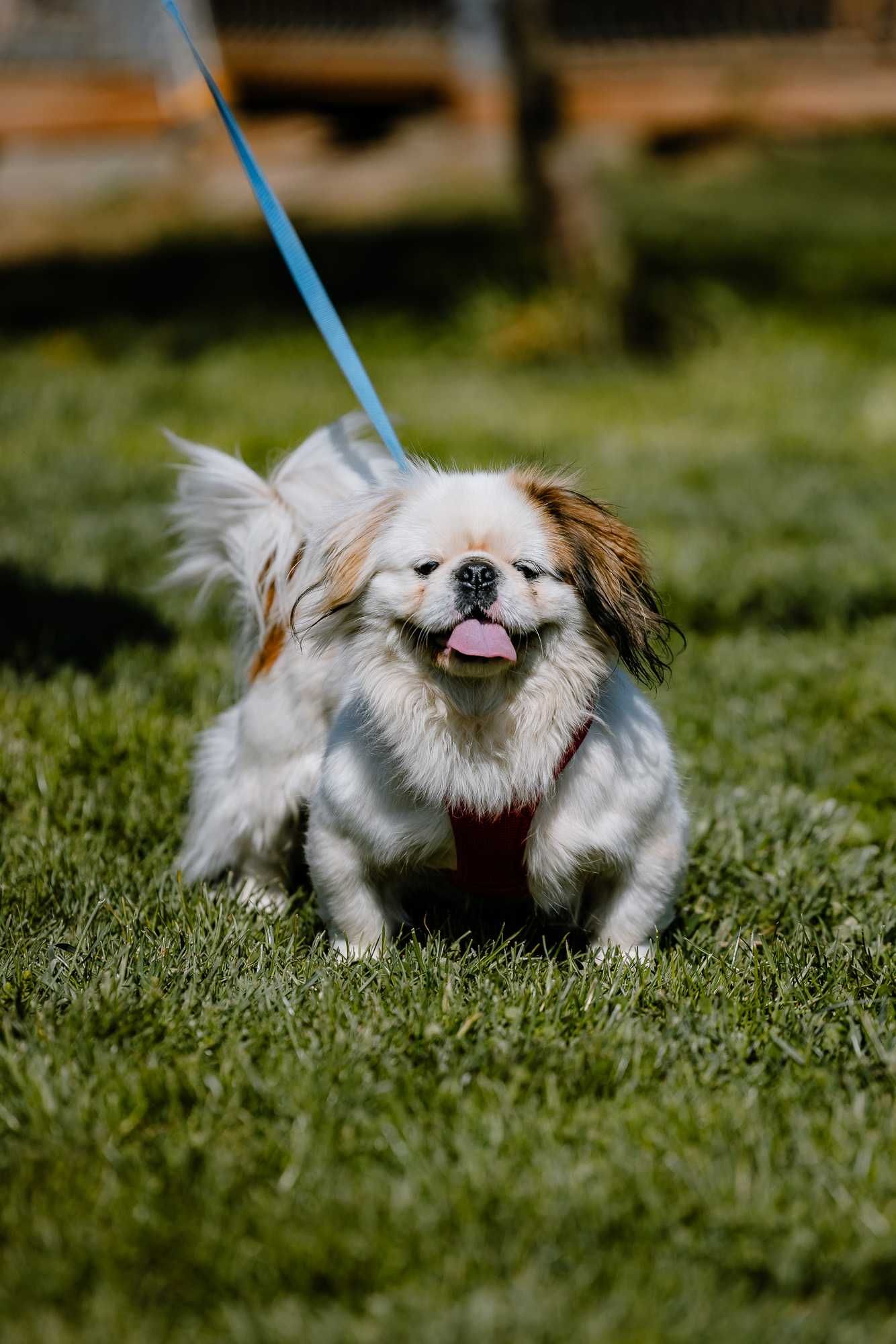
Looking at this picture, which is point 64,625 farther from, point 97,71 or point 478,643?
point 97,71

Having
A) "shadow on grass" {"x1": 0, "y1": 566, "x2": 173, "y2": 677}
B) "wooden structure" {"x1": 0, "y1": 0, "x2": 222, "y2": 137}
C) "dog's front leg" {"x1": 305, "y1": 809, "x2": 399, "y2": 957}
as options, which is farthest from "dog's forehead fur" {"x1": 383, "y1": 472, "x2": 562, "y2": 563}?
"wooden structure" {"x1": 0, "y1": 0, "x2": 222, "y2": 137}

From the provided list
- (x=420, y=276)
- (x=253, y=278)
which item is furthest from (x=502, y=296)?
(x=253, y=278)

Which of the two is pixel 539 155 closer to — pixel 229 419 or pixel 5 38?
pixel 229 419

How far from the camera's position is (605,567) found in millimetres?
2410

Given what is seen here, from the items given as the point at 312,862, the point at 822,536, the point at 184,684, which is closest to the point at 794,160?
the point at 822,536

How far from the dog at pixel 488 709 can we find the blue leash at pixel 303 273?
296 mm

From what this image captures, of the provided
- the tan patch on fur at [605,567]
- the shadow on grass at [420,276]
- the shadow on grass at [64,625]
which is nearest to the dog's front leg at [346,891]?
the tan patch on fur at [605,567]

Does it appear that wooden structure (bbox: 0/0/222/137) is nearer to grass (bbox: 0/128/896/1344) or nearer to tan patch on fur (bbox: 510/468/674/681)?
grass (bbox: 0/128/896/1344)

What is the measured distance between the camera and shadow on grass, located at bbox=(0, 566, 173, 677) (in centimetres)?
439

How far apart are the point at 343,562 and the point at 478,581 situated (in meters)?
0.33

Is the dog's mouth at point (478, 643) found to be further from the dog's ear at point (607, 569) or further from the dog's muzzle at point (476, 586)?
the dog's ear at point (607, 569)

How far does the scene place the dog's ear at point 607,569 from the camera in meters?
2.40

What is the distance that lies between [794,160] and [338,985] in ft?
60.5

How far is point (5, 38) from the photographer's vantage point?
48.1 feet
